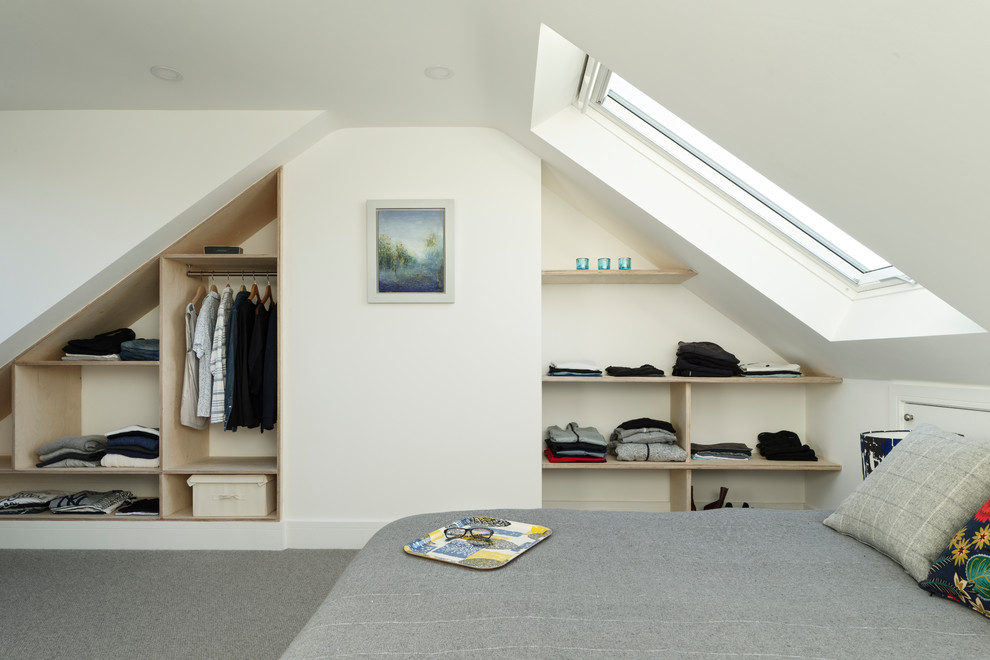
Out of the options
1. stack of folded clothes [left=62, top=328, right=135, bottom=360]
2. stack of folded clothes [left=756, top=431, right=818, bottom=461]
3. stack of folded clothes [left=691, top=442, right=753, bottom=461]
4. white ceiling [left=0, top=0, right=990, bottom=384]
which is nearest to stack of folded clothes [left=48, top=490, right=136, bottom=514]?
stack of folded clothes [left=62, top=328, right=135, bottom=360]

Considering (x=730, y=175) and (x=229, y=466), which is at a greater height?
(x=730, y=175)

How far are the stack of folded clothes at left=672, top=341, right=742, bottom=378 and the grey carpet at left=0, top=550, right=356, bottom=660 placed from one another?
2149 mm

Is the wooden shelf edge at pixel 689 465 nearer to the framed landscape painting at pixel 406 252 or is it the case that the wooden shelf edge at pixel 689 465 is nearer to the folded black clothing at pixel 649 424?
the folded black clothing at pixel 649 424

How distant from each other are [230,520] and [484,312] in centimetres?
178

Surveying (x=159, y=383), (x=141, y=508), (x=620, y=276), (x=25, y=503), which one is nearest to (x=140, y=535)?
(x=141, y=508)

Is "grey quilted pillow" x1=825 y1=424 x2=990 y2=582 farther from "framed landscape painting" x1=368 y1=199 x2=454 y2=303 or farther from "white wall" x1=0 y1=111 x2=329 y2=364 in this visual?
"white wall" x1=0 y1=111 x2=329 y2=364

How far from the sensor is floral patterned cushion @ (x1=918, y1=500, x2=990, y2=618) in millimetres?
1356

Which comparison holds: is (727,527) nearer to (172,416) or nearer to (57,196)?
(172,416)

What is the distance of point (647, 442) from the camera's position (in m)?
3.71

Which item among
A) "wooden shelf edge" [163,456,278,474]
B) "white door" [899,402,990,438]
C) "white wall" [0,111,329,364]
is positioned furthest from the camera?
"wooden shelf edge" [163,456,278,474]

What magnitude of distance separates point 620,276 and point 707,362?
698 mm

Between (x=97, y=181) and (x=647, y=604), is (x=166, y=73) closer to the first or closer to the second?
(x=97, y=181)

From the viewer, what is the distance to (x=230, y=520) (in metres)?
3.50

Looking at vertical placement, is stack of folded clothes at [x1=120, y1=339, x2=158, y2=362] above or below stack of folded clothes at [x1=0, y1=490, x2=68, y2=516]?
above
